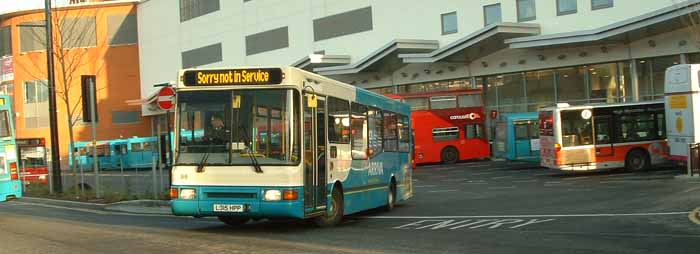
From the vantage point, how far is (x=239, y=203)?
1201cm

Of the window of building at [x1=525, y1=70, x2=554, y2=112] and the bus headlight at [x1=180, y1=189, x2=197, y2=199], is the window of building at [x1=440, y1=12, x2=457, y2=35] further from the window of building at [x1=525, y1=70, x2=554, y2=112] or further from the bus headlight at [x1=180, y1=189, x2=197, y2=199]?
the bus headlight at [x1=180, y1=189, x2=197, y2=199]

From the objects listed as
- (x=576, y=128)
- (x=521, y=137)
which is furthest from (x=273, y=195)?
(x=521, y=137)

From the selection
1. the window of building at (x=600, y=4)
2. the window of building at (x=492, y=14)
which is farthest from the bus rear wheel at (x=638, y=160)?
the window of building at (x=492, y=14)

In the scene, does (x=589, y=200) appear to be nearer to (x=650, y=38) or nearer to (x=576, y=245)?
(x=576, y=245)

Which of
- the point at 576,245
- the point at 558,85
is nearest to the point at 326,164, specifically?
the point at 576,245

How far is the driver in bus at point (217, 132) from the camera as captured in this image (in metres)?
11.9

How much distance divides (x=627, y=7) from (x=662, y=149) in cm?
955

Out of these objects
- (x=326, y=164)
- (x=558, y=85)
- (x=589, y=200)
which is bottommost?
(x=589, y=200)

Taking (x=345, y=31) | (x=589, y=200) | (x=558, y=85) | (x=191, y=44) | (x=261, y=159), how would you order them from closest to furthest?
1. (x=261, y=159)
2. (x=589, y=200)
3. (x=558, y=85)
4. (x=345, y=31)
5. (x=191, y=44)

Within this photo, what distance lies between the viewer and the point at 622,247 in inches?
387

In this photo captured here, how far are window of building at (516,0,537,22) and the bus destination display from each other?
2889 cm

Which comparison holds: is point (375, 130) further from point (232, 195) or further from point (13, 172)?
point (13, 172)

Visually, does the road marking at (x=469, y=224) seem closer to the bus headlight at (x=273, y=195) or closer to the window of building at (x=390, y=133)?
the bus headlight at (x=273, y=195)

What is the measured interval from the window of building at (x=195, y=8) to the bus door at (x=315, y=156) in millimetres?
46120
